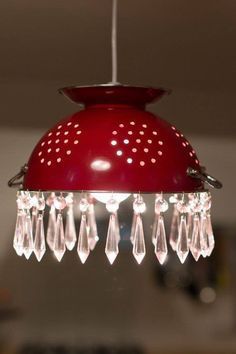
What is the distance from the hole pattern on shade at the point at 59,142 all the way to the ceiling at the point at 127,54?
1.78ft

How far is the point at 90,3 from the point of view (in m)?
1.61

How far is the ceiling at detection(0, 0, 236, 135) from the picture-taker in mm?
1680

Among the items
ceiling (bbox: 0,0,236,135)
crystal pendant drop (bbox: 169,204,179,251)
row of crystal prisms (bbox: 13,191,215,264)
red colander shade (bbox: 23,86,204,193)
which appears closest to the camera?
red colander shade (bbox: 23,86,204,193)

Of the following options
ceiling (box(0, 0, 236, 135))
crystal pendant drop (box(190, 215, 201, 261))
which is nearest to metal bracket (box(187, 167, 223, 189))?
crystal pendant drop (box(190, 215, 201, 261))

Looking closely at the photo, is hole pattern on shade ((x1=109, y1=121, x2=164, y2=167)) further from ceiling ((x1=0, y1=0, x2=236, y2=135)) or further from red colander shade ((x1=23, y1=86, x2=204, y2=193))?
ceiling ((x1=0, y1=0, x2=236, y2=135))

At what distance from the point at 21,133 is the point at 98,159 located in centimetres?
134

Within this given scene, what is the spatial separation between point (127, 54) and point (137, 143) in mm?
975

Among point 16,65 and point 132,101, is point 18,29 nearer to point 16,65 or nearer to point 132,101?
point 16,65

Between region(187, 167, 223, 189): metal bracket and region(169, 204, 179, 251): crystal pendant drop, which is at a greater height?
region(187, 167, 223, 189): metal bracket

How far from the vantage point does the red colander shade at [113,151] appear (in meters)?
1.09

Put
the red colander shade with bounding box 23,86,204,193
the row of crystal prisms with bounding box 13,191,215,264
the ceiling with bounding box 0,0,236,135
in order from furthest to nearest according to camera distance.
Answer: the ceiling with bounding box 0,0,236,135, the row of crystal prisms with bounding box 13,191,215,264, the red colander shade with bounding box 23,86,204,193

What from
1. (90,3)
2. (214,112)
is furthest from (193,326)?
(90,3)

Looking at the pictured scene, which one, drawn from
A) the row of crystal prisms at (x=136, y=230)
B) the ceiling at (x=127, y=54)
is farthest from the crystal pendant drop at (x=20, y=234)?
the ceiling at (x=127, y=54)

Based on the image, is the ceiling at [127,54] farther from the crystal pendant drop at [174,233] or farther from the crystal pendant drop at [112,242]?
the crystal pendant drop at [112,242]
